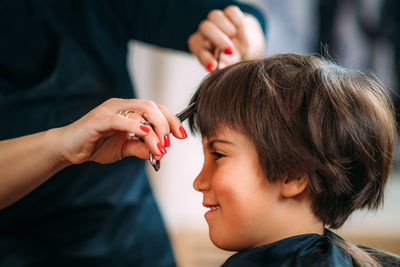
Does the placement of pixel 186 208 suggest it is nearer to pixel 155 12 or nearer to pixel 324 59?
pixel 155 12

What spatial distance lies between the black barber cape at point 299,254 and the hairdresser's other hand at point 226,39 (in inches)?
14.6

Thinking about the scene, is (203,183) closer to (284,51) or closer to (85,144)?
(85,144)

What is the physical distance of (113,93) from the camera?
0.95 metres

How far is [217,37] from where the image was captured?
0.82 meters

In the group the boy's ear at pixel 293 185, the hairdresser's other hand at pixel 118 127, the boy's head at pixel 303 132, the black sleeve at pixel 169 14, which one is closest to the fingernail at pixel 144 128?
the hairdresser's other hand at pixel 118 127

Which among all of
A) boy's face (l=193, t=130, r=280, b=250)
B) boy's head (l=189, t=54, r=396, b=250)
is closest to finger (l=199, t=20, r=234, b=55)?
boy's head (l=189, t=54, r=396, b=250)

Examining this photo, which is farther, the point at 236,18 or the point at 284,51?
the point at 284,51

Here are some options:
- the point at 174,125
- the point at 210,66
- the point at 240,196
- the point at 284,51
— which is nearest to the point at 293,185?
the point at 240,196

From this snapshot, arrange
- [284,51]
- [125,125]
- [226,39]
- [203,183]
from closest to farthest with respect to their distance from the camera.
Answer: [125,125]
[203,183]
[226,39]
[284,51]

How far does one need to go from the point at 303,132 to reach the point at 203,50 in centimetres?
35

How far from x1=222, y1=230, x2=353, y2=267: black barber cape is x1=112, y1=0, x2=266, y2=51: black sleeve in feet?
1.87

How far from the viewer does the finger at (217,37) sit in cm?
81

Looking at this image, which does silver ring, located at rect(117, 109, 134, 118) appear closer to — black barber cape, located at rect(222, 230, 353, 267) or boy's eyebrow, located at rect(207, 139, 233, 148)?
boy's eyebrow, located at rect(207, 139, 233, 148)

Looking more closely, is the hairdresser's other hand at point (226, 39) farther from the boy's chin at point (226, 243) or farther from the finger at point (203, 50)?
the boy's chin at point (226, 243)
